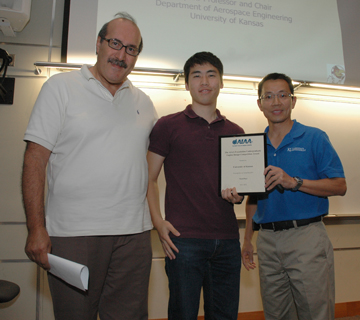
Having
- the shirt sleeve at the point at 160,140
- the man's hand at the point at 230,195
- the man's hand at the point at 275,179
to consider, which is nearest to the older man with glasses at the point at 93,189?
the shirt sleeve at the point at 160,140

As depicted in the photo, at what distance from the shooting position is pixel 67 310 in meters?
1.21

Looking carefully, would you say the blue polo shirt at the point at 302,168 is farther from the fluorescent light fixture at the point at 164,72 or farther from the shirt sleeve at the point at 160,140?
the fluorescent light fixture at the point at 164,72

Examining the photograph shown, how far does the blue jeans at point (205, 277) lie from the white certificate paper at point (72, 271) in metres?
0.49

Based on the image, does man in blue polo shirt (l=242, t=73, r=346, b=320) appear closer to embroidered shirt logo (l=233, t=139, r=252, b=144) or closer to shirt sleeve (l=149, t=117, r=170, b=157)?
embroidered shirt logo (l=233, t=139, r=252, b=144)

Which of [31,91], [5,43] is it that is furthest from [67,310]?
[5,43]

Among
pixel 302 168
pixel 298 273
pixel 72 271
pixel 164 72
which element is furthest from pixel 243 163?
pixel 164 72

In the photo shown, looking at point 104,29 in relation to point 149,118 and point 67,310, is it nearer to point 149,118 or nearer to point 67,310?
point 149,118

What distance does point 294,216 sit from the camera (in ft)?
5.23

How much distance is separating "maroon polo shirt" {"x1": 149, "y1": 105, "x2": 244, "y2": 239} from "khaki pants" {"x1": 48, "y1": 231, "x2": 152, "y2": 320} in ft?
0.77

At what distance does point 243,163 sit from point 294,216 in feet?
1.51

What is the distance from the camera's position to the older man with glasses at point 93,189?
1218 millimetres

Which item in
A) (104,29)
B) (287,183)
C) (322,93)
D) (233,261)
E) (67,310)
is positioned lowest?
(67,310)

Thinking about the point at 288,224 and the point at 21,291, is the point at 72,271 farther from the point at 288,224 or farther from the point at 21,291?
the point at 21,291

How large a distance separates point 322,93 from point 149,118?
226 centimetres
